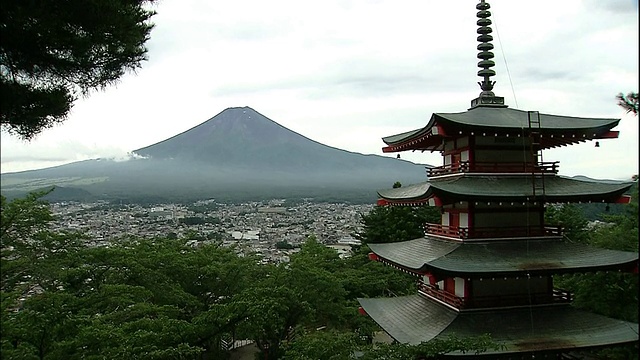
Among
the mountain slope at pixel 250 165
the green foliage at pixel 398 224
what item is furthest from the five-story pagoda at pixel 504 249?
the mountain slope at pixel 250 165

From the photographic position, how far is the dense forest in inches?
293

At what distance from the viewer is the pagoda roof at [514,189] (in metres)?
8.45

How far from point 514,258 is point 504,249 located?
13.6 inches

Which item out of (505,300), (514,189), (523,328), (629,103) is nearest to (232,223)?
(505,300)

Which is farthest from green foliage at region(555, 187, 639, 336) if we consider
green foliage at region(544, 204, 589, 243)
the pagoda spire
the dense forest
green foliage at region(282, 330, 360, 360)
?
green foliage at region(282, 330, 360, 360)

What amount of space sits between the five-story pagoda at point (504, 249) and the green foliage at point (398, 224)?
509 inches

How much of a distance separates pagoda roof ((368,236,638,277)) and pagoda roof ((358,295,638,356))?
0.95 metres

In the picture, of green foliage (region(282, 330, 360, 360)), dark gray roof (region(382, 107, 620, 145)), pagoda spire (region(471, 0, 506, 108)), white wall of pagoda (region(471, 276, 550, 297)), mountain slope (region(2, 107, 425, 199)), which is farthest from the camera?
mountain slope (region(2, 107, 425, 199))

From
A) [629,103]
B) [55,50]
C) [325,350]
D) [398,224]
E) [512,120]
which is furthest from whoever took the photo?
[398,224]

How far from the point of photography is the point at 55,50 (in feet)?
21.2

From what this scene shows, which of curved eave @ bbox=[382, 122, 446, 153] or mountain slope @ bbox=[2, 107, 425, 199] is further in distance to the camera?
mountain slope @ bbox=[2, 107, 425, 199]

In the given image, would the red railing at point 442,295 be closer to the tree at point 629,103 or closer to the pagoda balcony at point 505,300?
the pagoda balcony at point 505,300

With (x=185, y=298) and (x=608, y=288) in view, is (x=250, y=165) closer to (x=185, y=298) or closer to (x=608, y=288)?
(x=185, y=298)

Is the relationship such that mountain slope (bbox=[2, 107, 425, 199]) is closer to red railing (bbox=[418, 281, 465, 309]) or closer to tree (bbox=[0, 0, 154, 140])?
red railing (bbox=[418, 281, 465, 309])
